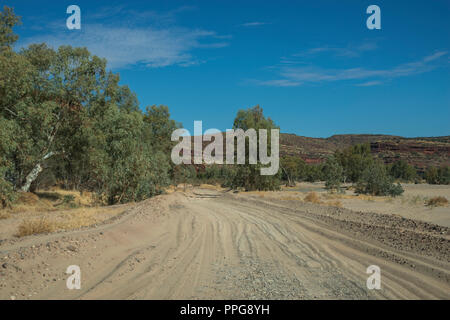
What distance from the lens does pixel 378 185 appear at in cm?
3177

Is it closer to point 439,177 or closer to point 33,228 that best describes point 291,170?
point 439,177

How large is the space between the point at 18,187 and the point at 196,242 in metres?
16.0

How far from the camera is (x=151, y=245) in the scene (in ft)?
28.9

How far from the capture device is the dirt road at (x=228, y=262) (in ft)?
17.4

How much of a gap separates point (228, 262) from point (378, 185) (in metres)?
28.6

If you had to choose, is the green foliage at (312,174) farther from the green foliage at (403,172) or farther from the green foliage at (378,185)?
the green foliage at (378,185)

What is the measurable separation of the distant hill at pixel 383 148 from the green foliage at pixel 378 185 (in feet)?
217

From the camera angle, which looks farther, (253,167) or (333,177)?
(333,177)

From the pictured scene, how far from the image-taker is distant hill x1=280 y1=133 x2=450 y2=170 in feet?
352

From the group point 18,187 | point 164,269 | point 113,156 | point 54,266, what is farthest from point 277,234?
point 18,187

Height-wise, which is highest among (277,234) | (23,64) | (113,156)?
(23,64)

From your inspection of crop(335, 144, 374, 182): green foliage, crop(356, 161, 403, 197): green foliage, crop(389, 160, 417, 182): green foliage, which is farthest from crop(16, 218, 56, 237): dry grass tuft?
crop(389, 160, 417, 182): green foliage

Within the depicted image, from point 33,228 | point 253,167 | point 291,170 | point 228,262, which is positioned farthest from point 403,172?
point 33,228
